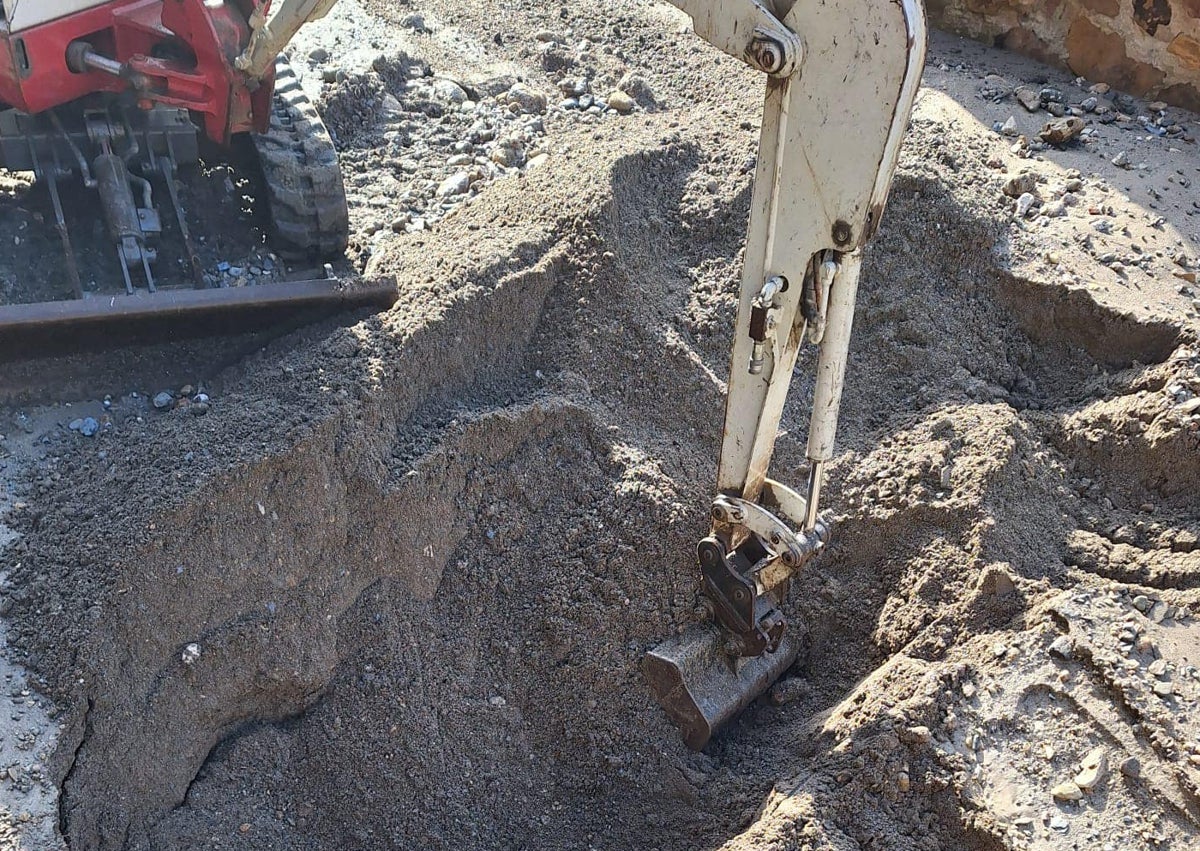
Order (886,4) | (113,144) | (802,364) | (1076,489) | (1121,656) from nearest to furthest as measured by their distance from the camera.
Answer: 1. (886,4)
2. (1121,656)
3. (1076,489)
4. (802,364)
5. (113,144)

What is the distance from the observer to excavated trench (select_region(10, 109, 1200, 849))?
4.01m

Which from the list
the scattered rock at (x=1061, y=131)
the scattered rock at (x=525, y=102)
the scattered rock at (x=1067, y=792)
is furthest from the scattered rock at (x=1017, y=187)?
the scattered rock at (x=1067, y=792)

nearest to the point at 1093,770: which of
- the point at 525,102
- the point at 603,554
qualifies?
the point at 603,554

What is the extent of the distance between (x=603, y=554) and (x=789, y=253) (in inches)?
62.6

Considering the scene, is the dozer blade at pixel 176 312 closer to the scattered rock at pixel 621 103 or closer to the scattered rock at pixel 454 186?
the scattered rock at pixel 454 186

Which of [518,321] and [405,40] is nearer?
[518,321]

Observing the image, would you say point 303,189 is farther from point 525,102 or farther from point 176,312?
point 525,102

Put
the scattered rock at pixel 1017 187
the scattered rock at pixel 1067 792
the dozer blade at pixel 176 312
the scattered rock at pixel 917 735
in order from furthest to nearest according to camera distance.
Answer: the scattered rock at pixel 1017 187 < the dozer blade at pixel 176 312 < the scattered rock at pixel 917 735 < the scattered rock at pixel 1067 792

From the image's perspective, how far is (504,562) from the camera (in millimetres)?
4574

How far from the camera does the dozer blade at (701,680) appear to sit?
4.30 m

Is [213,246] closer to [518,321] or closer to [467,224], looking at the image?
[467,224]

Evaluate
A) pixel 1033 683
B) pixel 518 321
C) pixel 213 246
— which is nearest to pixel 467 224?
pixel 518 321

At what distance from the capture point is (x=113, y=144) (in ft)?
18.5

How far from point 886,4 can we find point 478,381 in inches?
94.3
